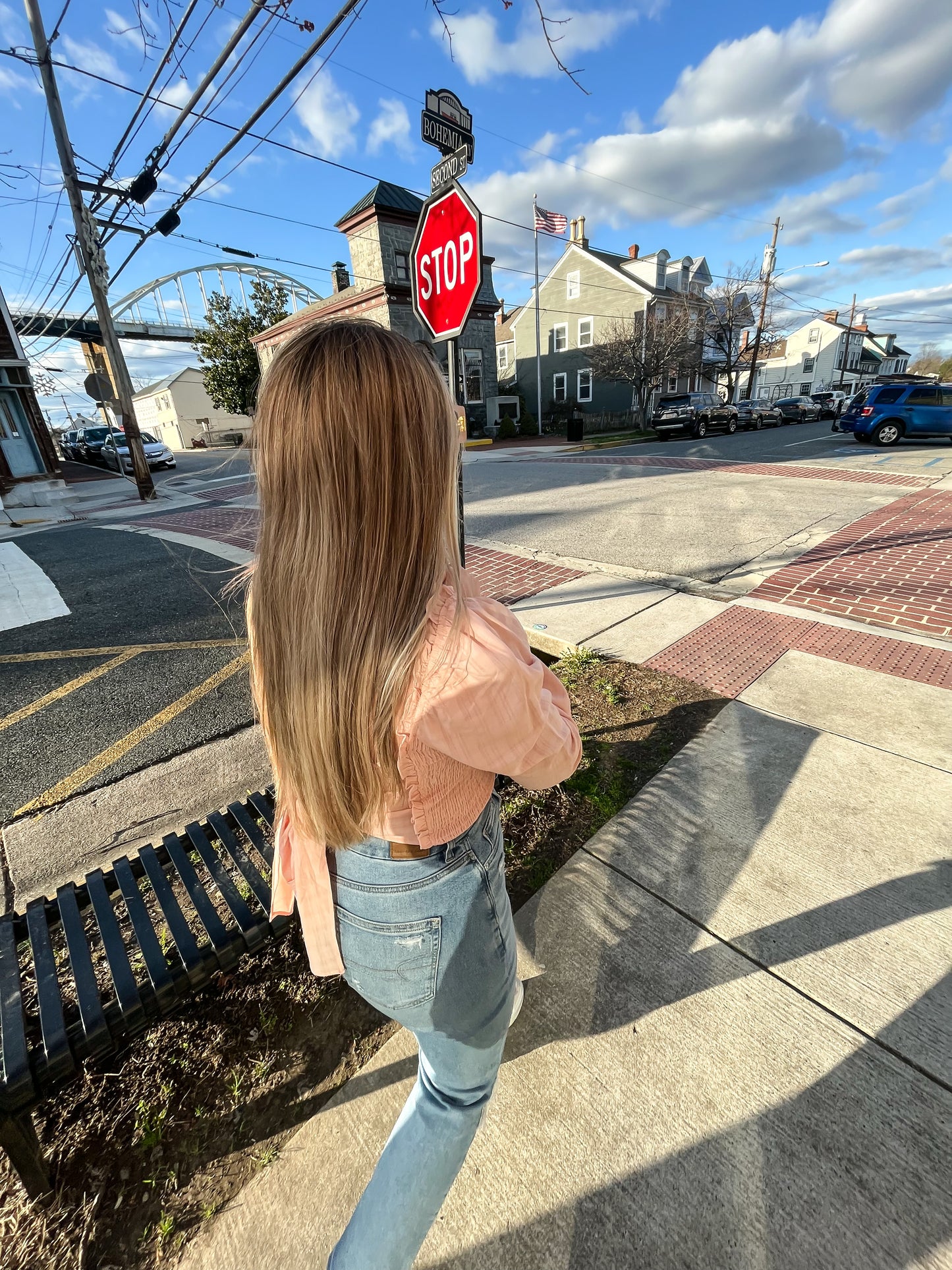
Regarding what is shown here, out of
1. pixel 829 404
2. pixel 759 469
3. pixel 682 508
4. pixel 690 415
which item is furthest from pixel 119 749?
pixel 829 404

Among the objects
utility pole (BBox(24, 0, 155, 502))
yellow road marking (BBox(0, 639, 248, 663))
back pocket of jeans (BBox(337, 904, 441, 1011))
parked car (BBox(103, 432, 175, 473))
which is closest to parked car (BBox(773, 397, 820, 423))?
utility pole (BBox(24, 0, 155, 502))

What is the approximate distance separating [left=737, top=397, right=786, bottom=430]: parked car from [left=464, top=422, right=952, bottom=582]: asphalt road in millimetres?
9515

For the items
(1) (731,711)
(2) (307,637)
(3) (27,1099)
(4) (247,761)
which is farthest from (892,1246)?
(4) (247,761)

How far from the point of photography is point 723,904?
81.3 inches

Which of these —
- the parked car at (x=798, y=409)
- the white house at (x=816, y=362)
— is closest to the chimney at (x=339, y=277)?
the parked car at (x=798, y=409)

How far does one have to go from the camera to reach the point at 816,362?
54.0 metres

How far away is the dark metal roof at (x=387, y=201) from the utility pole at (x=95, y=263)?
11894 mm

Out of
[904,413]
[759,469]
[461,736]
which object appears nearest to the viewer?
[461,736]

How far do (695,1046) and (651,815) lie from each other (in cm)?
96

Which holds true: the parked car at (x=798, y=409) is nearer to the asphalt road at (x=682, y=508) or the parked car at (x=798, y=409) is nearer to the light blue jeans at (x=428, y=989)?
the asphalt road at (x=682, y=508)

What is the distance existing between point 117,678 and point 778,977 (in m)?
4.51

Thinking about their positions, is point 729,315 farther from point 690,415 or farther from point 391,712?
point 391,712

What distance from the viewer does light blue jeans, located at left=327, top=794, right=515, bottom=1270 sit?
3.48 ft

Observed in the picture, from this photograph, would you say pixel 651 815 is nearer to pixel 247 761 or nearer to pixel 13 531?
pixel 247 761
